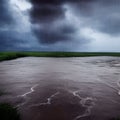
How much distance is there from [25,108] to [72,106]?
3115 mm

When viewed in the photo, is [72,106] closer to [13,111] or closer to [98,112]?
[98,112]

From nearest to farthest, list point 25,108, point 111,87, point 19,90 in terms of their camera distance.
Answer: point 25,108, point 19,90, point 111,87

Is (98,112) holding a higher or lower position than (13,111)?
lower

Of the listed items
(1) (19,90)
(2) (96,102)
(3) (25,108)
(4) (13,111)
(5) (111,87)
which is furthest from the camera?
(5) (111,87)

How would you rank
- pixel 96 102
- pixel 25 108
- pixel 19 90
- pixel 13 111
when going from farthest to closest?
1. pixel 19 90
2. pixel 96 102
3. pixel 25 108
4. pixel 13 111

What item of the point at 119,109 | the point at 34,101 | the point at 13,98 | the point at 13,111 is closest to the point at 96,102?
the point at 119,109

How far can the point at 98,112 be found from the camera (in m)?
14.8

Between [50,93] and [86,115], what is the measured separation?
624 cm

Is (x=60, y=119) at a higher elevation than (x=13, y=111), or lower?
lower

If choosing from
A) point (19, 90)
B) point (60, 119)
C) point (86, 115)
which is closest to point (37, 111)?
point (60, 119)

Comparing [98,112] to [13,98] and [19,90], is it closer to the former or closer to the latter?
[13,98]

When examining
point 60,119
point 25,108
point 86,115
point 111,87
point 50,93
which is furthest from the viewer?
point 111,87

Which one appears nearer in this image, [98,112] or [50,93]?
[98,112]

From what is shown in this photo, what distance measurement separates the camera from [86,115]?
14.2m
